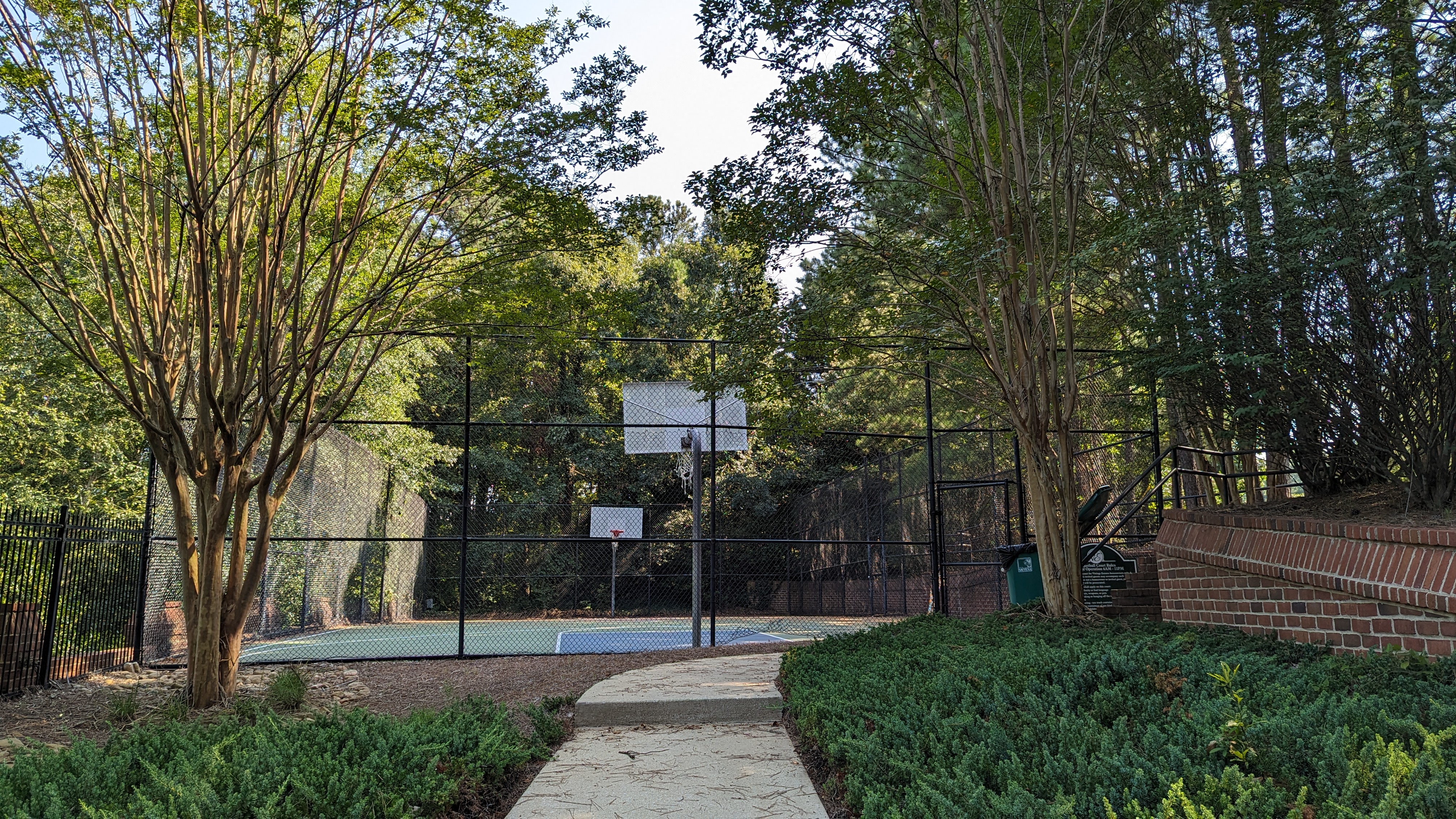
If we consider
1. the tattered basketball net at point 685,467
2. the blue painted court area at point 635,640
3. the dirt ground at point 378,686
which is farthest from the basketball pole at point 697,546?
the tattered basketball net at point 685,467

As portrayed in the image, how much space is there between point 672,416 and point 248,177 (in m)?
8.16

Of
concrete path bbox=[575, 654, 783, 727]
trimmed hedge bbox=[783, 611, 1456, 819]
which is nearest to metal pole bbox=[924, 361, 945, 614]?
concrete path bbox=[575, 654, 783, 727]

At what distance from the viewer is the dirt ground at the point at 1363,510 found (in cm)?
479

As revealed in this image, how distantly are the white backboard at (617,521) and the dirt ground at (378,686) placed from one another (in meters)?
10.2

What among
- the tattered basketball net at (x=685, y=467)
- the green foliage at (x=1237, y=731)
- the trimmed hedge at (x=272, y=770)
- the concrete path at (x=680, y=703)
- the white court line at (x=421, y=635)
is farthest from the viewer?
the tattered basketball net at (x=685, y=467)

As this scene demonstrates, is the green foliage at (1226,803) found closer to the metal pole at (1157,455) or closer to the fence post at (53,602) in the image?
the metal pole at (1157,455)

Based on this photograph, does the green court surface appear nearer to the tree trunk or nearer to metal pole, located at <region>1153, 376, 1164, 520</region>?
metal pole, located at <region>1153, 376, 1164, 520</region>

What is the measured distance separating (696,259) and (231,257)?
849 inches

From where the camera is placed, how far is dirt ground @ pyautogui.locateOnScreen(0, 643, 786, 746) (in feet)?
21.0

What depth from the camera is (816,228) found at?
741 centimetres

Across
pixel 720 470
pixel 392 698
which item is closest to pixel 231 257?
pixel 392 698

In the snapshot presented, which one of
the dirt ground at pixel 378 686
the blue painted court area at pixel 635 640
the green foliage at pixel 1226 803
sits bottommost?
the blue painted court area at pixel 635 640

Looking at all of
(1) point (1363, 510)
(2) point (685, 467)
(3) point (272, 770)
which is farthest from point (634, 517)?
(3) point (272, 770)

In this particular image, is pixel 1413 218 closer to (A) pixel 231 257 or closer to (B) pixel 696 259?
(A) pixel 231 257
